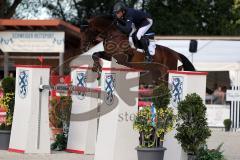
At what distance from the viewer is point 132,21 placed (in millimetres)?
11508

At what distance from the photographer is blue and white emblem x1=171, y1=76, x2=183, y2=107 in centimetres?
917

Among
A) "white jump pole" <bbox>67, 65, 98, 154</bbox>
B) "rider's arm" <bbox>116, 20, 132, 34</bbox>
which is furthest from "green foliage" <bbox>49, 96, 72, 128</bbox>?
"rider's arm" <bbox>116, 20, 132, 34</bbox>

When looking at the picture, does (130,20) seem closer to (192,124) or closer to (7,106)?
(7,106)

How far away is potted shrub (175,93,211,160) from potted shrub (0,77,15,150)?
4213 millimetres

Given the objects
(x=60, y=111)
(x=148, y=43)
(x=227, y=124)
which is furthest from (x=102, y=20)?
(x=227, y=124)

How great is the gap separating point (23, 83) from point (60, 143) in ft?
4.74

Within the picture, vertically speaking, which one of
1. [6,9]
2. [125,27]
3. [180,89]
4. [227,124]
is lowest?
[227,124]

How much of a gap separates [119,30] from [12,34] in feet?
44.5

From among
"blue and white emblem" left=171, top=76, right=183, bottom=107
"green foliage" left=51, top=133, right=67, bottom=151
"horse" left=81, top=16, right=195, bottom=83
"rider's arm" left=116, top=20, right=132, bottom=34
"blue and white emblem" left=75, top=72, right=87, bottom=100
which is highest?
"rider's arm" left=116, top=20, right=132, bottom=34

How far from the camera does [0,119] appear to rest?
1466cm

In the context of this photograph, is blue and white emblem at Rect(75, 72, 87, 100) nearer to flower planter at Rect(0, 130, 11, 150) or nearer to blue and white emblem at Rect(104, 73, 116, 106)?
flower planter at Rect(0, 130, 11, 150)

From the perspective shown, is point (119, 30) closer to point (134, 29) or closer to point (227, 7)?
point (134, 29)

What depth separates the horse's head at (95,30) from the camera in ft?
36.4

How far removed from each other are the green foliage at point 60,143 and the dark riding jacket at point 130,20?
2.43 meters
